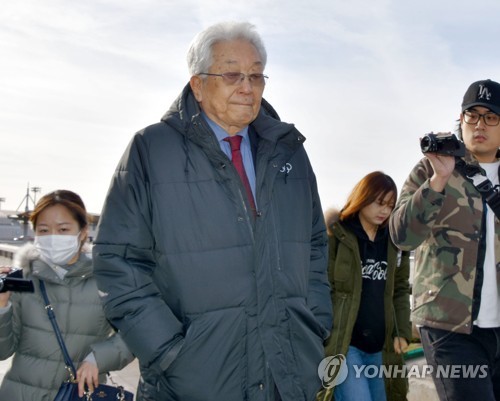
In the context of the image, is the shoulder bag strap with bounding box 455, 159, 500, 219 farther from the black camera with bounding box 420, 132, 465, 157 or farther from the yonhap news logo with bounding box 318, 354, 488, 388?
the yonhap news logo with bounding box 318, 354, 488, 388

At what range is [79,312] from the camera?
3920 mm

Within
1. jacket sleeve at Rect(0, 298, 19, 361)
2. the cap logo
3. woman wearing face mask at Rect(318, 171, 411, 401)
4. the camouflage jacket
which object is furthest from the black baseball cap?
jacket sleeve at Rect(0, 298, 19, 361)

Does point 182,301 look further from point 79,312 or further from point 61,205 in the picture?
point 61,205

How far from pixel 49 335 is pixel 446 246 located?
2293 mm

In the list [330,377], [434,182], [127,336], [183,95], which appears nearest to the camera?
[127,336]

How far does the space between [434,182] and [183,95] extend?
1.50 m

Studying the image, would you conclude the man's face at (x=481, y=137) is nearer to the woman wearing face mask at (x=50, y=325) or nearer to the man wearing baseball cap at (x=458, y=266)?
the man wearing baseball cap at (x=458, y=266)

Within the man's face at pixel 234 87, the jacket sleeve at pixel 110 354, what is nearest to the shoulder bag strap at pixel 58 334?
the jacket sleeve at pixel 110 354

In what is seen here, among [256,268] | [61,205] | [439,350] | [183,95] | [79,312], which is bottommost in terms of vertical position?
[439,350]

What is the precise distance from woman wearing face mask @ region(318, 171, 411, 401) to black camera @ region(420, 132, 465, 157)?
1629 mm

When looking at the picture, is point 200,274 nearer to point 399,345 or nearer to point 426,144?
point 426,144

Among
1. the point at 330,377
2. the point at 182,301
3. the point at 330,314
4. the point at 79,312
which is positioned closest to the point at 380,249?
the point at 330,377

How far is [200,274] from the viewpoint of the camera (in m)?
2.80

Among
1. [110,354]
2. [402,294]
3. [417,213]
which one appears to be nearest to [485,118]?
[417,213]
